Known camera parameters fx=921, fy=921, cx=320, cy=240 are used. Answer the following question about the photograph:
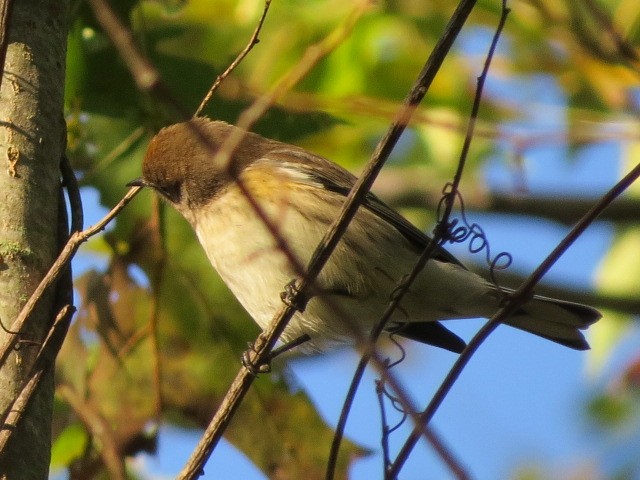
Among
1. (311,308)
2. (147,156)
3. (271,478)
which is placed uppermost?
(147,156)

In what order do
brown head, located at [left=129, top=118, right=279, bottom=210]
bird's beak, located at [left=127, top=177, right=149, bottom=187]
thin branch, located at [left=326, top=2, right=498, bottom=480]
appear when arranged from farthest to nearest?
brown head, located at [left=129, top=118, right=279, bottom=210] → bird's beak, located at [left=127, top=177, right=149, bottom=187] → thin branch, located at [left=326, top=2, right=498, bottom=480]

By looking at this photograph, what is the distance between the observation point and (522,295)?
2.17 metres

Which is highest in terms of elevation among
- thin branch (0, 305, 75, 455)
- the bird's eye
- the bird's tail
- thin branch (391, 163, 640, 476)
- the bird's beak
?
the bird's tail

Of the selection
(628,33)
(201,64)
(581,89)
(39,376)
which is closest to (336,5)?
(201,64)

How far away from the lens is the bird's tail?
178 inches

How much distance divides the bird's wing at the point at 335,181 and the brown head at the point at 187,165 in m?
0.14

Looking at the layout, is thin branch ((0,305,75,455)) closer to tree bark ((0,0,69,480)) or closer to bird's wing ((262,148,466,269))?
tree bark ((0,0,69,480))

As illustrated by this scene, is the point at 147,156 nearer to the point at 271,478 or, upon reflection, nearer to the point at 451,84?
the point at 271,478

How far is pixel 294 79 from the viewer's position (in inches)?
123

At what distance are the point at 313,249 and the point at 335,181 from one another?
2.57ft

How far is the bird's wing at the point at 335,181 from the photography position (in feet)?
14.7

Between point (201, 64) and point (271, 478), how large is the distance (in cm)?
178

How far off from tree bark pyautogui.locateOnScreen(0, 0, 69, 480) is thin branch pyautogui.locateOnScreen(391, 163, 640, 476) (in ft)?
3.42

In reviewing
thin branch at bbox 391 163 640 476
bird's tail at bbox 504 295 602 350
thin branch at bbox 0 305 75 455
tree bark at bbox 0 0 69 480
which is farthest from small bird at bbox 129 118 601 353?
thin branch at bbox 391 163 640 476
